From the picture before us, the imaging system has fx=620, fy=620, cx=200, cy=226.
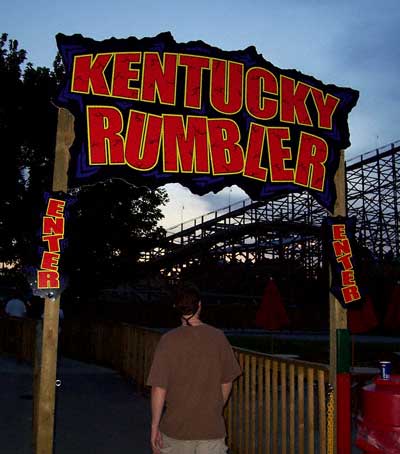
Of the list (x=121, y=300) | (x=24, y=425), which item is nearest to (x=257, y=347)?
(x=24, y=425)

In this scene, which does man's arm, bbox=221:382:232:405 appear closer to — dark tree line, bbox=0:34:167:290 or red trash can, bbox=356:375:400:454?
red trash can, bbox=356:375:400:454

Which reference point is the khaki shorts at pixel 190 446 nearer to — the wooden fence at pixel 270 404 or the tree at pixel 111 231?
the wooden fence at pixel 270 404

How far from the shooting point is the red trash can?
4004 millimetres

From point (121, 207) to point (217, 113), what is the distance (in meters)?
11.8

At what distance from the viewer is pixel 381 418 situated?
4066 mm

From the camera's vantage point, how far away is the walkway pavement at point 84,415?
656cm

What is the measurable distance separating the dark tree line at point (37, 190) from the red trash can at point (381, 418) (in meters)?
13.2

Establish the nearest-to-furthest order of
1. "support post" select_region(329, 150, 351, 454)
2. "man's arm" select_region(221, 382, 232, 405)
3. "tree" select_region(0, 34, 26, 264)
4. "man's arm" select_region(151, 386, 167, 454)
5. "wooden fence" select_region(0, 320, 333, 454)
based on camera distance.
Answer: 1. "man's arm" select_region(151, 386, 167, 454)
2. "man's arm" select_region(221, 382, 232, 405)
3. "support post" select_region(329, 150, 351, 454)
4. "wooden fence" select_region(0, 320, 333, 454)
5. "tree" select_region(0, 34, 26, 264)

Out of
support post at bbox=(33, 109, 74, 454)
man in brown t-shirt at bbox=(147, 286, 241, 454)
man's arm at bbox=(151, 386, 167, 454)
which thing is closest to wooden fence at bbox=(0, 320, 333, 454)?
man in brown t-shirt at bbox=(147, 286, 241, 454)

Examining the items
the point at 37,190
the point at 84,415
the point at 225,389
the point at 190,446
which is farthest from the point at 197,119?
the point at 37,190

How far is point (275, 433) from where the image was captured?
5410 millimetres

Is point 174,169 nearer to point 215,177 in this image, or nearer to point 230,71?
point 215,177

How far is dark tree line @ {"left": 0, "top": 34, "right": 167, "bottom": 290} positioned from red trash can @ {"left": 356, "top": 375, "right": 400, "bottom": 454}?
520 inches

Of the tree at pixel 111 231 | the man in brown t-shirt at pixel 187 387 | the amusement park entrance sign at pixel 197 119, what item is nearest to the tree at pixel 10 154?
the tree at pixel 111 231
